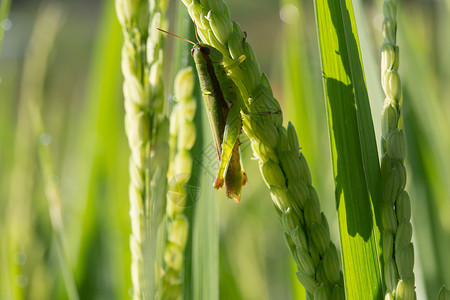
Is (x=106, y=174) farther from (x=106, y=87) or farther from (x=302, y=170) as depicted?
(x=302, y=170)

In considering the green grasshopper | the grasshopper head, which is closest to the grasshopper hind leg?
the green grasshopper

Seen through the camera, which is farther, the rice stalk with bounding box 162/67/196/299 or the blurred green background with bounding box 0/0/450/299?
the blurred green background with bounding box 0/0/450/299

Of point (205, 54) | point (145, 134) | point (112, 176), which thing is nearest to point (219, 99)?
point (205, 54)

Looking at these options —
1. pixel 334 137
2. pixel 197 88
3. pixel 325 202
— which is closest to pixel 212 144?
pixel 197 88

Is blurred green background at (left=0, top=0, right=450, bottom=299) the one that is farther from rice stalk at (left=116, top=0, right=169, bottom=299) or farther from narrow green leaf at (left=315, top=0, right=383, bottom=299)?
rice stalk at (left=116, top=0, right=169, bottom=299)

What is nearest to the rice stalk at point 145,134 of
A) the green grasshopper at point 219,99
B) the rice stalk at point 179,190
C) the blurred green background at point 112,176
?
the rice stalk at point 179,190
